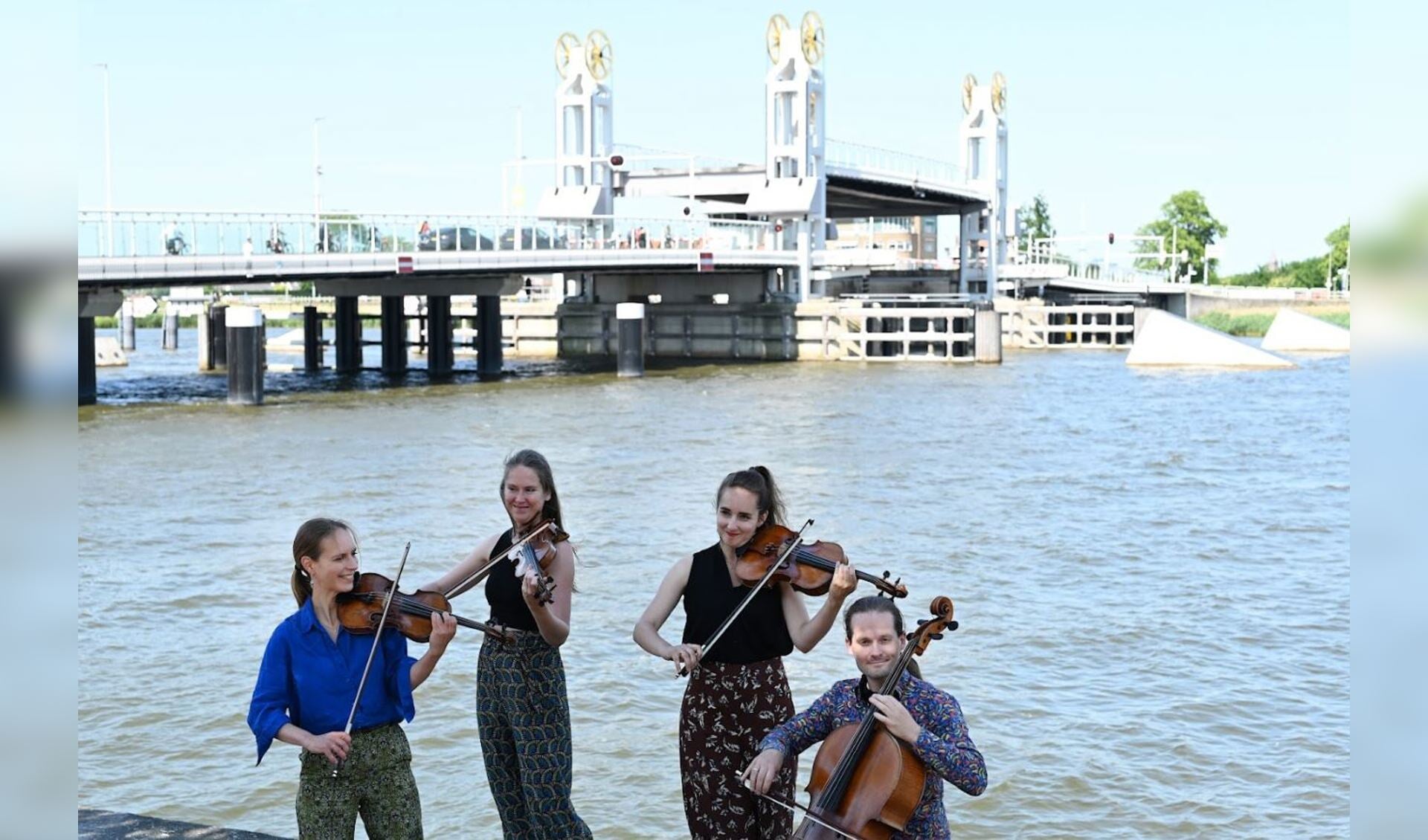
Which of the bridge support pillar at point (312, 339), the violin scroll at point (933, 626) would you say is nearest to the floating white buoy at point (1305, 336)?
the bridge support pillar at point (312, 339)

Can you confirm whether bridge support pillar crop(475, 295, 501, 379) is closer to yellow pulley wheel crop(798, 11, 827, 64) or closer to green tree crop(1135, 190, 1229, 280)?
yellow pulley wheel crop(798, 11, 827, 64)

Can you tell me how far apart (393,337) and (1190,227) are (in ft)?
271

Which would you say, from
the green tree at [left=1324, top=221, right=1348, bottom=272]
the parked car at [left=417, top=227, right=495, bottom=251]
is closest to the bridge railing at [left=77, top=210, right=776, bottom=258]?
the parked car at [left=417, top=227, right=495, bottom=251]

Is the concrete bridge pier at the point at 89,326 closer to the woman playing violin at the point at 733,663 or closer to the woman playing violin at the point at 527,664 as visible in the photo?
the woman playing violin at the point at 527,664

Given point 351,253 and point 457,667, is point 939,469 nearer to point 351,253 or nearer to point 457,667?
point 457,667

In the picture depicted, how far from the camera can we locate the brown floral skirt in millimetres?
5188

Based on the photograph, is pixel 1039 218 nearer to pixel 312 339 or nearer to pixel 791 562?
pixel 312 339

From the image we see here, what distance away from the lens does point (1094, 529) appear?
66.2 ft

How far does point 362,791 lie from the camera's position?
192 inches

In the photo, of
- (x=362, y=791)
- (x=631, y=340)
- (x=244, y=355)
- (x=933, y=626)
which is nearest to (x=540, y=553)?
(x=362, y=791)

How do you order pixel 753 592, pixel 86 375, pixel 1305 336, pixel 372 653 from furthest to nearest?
1. pixel 1305 336
2. pixel 86 375
3. pixel 753 592
4. pixel 372 653

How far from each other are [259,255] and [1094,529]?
21.7 m

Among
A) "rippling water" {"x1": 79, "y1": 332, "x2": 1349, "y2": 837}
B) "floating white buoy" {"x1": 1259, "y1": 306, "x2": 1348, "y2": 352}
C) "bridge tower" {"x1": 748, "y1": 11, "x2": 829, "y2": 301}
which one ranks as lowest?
"rippling water" {"x1": 79, "y1": 332, "x2": 1349, "y2": 837}
